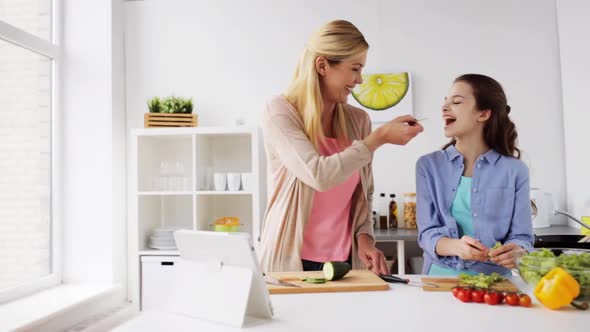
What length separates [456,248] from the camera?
1.68 meters

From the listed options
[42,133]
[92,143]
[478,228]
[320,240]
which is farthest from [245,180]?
[478,228]

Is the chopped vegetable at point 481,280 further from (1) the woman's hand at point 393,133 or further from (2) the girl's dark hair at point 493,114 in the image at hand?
(2) the girl's dark hair at point 493,114

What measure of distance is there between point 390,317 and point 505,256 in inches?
20.3

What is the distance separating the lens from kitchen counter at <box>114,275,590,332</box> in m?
1.12

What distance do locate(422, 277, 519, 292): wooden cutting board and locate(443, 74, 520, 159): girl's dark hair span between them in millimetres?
602

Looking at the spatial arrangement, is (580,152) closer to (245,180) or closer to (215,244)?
(245,180)

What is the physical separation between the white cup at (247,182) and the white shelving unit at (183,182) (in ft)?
0.05

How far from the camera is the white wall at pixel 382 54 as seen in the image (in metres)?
3.60

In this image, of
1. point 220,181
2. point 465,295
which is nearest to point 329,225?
point 465,295

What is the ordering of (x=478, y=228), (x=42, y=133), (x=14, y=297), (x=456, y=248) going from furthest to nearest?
(x=42, y=133), (x=14, y=297), (x=478, y=228), (x=456, y=248)

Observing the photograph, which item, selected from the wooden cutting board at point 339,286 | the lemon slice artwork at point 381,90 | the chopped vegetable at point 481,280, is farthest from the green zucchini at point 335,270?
the lemon slice artwork at point 381,90

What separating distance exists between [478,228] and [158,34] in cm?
306

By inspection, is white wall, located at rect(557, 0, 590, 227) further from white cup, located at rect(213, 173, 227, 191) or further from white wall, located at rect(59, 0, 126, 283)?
white wall, located at rect(59, 0, 126, 283)

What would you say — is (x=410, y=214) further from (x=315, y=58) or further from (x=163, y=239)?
(x=315, y=58)
